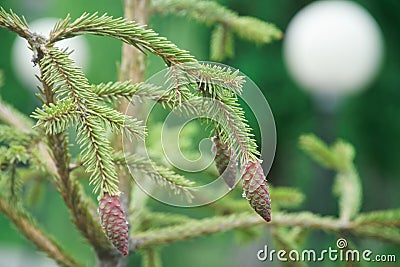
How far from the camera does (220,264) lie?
382 centimetres

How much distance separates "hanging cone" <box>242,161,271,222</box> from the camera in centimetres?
39

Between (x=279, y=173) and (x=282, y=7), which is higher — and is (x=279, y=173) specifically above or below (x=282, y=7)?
below

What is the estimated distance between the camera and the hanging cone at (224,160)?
0.45 m

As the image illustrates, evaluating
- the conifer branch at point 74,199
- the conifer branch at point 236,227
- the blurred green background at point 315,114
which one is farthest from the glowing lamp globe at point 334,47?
the conifer branch at point 74,199

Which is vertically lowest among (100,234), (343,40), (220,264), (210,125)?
(220,264)

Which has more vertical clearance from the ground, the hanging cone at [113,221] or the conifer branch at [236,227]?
the hanging cone at [113,221]

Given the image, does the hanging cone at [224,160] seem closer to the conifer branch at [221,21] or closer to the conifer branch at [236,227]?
the conifer branch at [236,227]

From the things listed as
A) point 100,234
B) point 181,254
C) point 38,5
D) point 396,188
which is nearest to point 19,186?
point 100,234

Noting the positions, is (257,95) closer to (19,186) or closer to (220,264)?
(19,186)

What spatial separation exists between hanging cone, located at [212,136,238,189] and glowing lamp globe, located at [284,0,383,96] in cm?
181

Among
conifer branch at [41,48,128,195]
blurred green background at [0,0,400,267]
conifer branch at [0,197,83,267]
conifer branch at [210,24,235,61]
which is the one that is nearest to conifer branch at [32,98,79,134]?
conifer branch at [41,48,128,195]

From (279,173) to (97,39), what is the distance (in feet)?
6.08

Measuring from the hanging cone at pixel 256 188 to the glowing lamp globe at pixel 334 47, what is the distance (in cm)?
186

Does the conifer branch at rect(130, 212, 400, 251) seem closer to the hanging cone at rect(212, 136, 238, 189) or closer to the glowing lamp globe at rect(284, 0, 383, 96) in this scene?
the hanging cone at rect(212, 136, 238, 189)
